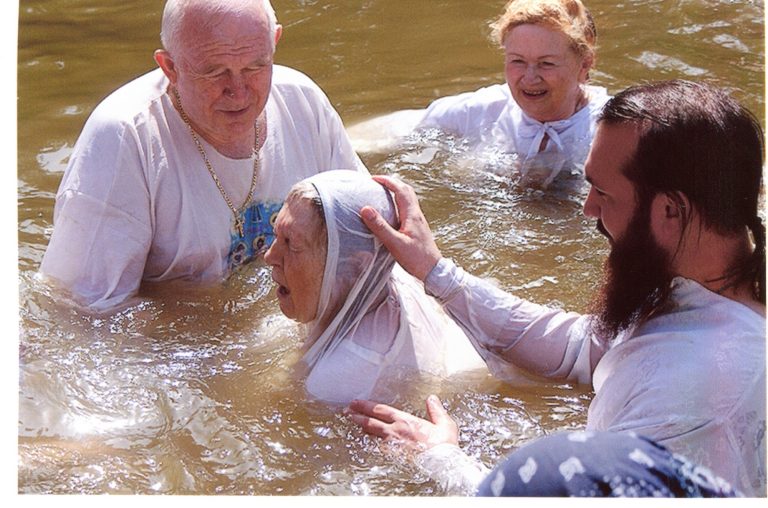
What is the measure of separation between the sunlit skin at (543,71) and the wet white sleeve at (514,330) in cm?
203

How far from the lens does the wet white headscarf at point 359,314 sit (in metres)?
3.25

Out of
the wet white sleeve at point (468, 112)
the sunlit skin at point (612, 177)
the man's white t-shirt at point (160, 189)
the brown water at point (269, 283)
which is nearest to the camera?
the sunlit skin at point (612, 177)

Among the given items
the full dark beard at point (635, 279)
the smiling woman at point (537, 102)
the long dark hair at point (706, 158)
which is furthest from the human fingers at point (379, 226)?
the smiling woman at point (537, 102)

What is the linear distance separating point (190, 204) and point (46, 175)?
5.51 feet

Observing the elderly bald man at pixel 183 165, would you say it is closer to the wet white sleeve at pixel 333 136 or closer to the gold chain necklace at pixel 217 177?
the gold chain necklace at pixel 217 177

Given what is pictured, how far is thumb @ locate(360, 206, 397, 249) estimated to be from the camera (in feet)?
10.6

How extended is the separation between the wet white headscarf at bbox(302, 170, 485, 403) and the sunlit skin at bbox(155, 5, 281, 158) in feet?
2.04

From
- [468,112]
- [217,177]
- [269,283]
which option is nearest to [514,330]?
[269,283]

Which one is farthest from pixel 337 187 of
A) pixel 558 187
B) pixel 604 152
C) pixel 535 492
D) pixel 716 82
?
pixel 716 82

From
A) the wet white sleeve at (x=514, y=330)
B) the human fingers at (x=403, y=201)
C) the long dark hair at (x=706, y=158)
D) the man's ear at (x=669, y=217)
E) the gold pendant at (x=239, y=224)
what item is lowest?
the wet white sleeve at (x=514, y=330)

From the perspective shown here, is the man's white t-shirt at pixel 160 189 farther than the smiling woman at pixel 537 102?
No

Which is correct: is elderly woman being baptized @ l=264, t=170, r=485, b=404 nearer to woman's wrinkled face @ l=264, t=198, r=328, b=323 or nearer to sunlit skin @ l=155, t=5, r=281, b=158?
woman's wrinkled face @ l=264, t=198, r=328, b=323

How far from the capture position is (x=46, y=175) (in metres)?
5.38

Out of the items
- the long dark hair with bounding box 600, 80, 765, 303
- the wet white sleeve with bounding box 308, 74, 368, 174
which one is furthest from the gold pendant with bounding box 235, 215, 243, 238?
the long dark hair with bounding box 600, 80, 765, 303
